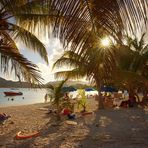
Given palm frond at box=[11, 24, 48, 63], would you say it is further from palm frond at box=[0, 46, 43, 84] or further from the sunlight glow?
the sunlight glow

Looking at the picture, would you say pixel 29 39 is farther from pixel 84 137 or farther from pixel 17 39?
pixel 84 137

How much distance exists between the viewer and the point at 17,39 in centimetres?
944

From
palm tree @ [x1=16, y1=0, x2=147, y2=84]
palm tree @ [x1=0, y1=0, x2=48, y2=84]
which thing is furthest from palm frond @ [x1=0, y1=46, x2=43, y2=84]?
palm tree @ [x1=16, y1=0, x2=147, y2=84]

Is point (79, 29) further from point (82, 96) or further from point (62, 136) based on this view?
point (82, 96)

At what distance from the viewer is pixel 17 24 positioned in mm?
9039

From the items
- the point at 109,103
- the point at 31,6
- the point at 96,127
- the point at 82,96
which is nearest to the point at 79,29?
the point at 31,6

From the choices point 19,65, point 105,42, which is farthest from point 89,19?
point 19,65

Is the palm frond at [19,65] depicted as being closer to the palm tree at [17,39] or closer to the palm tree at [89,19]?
the palm tree at [17,39]

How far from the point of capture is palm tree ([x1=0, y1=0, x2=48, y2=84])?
24.0 ft

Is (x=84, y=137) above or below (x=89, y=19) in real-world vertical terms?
below

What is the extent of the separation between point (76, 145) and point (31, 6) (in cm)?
371

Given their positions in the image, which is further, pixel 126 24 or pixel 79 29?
pixel 79 29

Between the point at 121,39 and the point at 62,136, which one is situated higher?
the point at 121,39

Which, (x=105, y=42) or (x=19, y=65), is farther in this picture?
(x=19, y=65)
